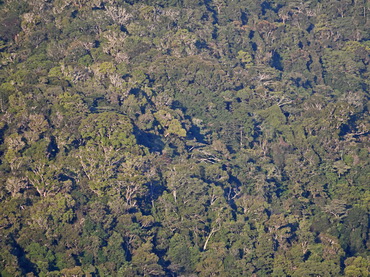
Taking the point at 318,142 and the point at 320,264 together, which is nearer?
the point at 320,264

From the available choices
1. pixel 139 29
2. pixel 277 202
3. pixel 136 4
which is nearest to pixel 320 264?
pixel 277 202

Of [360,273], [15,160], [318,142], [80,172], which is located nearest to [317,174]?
[318,142]

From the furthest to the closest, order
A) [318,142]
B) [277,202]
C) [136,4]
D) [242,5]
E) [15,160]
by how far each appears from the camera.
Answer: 1. [242,5]
2. [136,4]
3. [318,142]
4. [277,202]
5. [15,160]

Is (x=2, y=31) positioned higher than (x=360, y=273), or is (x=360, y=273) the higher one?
(x=2, y=31)

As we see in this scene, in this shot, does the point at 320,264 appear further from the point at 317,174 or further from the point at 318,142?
the point at 318,142

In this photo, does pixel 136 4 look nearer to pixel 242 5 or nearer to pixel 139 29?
pixel 139 29

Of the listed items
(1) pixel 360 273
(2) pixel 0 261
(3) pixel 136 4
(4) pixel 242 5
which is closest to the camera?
(2) pixel 0 261
